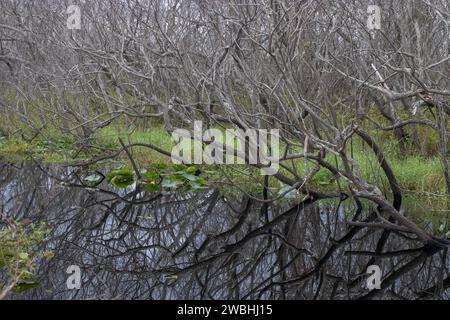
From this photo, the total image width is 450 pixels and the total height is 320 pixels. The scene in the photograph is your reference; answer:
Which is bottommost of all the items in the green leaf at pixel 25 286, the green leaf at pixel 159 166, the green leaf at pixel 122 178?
the green leaf at pixel 25 286

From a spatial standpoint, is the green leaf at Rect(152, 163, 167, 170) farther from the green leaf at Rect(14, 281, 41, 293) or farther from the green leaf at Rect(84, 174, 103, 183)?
the green leaf at Rect(14, 281, 41, 293)

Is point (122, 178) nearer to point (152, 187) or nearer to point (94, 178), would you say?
point (152, 187)

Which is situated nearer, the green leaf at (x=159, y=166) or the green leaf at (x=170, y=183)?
the green leaf at (x=170, y=183)

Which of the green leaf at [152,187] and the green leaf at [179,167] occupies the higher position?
the green leaf at [179,167]

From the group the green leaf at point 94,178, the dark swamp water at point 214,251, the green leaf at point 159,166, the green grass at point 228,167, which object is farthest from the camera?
the green leaf at point 94,178

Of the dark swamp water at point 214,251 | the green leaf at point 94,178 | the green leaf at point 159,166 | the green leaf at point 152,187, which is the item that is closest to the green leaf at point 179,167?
the green leaf at point 159,166

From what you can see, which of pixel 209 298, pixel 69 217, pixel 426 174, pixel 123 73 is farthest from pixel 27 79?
pixel 209 298

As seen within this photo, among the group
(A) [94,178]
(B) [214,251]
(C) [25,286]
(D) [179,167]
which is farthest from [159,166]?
(C) [25,286]

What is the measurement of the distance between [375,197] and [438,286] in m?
0.97

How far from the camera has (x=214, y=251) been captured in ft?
22.6

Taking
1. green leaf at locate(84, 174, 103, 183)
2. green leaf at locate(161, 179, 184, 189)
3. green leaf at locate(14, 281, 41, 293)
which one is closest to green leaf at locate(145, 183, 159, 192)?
green leaf at locate(161, 179, 184, 189)

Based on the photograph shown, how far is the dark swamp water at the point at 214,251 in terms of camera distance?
5824 millimetres

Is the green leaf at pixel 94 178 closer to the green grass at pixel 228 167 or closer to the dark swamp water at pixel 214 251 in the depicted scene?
the green grass at pixel 228 167
